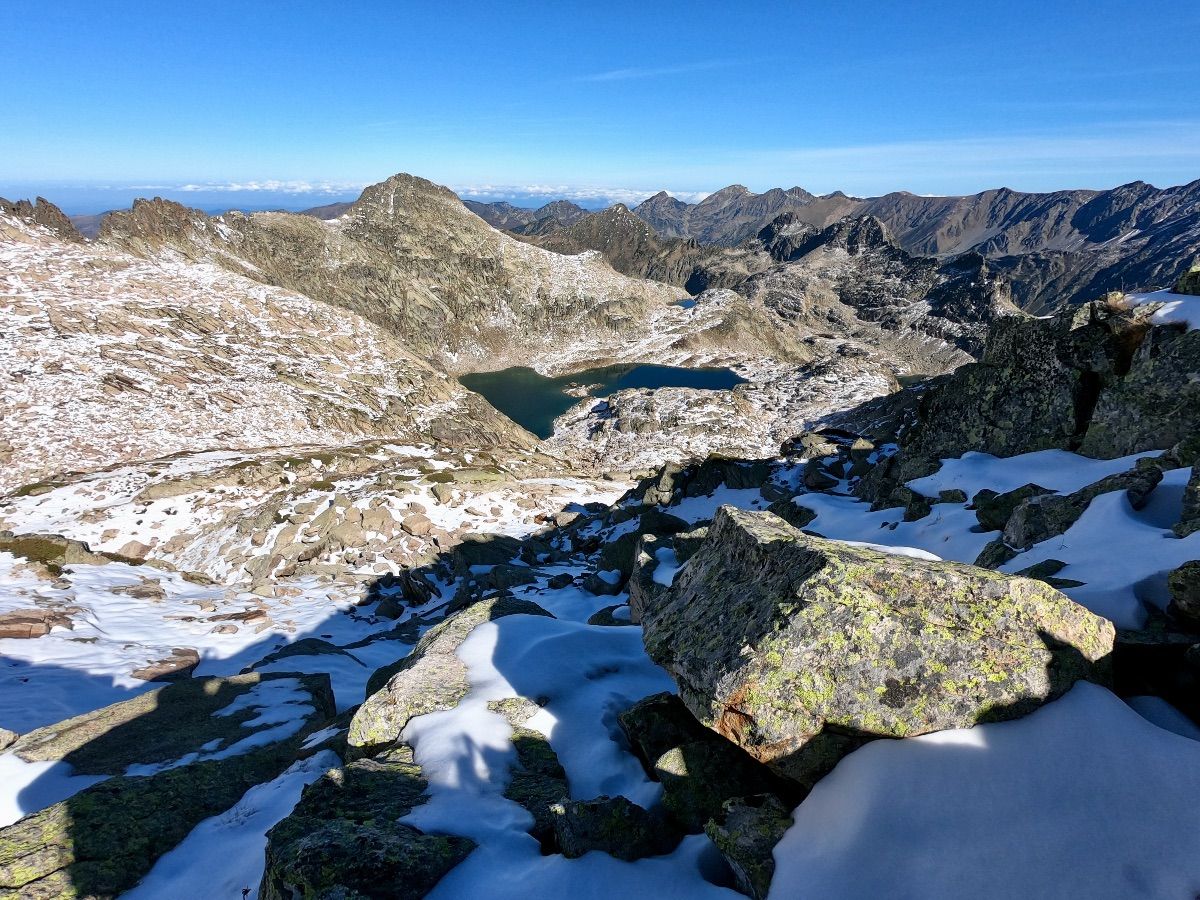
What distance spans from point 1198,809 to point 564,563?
31055 mm

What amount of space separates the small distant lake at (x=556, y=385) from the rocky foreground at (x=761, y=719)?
430 ft

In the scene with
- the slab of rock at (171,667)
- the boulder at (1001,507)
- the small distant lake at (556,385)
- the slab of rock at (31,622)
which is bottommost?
the small distant lake at (556,385)

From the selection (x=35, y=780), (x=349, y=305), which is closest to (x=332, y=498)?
(x=35, y=780)

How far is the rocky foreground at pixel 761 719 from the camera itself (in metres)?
5.48

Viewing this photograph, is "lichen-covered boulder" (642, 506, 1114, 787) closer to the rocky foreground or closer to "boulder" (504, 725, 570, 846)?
the rocky foreground

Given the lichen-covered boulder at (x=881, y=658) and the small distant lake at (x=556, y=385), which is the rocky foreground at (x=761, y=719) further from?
the small distant lake at (x=556, y=385)

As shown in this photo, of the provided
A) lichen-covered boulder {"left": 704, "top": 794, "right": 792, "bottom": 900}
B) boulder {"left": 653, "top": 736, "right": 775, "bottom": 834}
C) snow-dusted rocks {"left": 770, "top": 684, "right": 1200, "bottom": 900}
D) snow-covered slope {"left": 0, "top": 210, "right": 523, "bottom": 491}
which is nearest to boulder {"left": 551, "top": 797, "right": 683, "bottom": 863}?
boulder {"left": 653, "top": 736, "right": 775, "bottom": 834}

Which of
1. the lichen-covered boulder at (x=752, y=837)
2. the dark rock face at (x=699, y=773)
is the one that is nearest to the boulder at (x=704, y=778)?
the dark rock face at (x=699, y=773)

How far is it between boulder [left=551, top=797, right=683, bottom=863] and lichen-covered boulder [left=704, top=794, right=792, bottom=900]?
2.55 feet

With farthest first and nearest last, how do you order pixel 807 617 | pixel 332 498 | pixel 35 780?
pixel 332 498, pixel 35 780, pixel 807 617

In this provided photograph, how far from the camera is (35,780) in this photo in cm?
1142

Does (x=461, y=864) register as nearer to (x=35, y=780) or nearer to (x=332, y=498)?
(x=35, y=780)

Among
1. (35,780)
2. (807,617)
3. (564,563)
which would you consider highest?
(807,617)

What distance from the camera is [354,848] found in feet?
20.1
